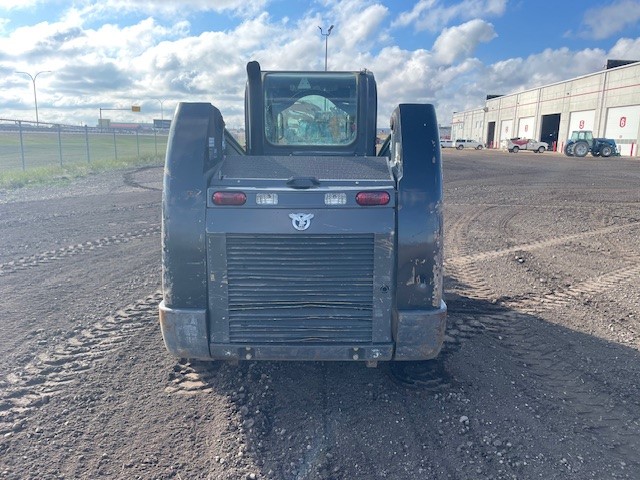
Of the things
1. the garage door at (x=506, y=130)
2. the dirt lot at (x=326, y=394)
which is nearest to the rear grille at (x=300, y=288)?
the dirt lot at (x=326, y=394)

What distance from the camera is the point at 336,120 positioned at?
17.6 feet

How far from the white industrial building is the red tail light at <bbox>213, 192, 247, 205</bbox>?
153 feet

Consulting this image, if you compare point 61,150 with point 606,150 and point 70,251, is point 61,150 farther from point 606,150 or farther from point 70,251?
point 606,150

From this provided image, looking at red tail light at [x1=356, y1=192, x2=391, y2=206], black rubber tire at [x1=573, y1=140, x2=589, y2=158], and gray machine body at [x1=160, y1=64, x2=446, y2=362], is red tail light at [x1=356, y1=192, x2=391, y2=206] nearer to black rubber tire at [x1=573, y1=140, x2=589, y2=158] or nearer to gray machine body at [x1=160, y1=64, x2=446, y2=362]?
gray machine body at [x1=160, y1=64, x2=446, y2=362]

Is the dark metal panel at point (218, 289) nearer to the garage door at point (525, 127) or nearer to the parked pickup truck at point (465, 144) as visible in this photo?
the parked pickup truck at point (465, 144)

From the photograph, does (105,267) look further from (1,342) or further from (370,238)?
(370,238)

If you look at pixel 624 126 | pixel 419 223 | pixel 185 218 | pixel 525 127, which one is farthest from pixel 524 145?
pixel 185 218

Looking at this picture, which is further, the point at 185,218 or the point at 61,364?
the point at 61,364

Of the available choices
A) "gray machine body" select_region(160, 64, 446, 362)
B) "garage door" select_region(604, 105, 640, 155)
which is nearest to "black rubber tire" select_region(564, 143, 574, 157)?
"garage door" select_region(604, 105, 640, 155)

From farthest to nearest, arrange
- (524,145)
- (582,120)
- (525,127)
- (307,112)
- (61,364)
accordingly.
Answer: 1. (525,127)
2. (582,120)
3. (524,145)
4. (307,112)
5. (61,364)

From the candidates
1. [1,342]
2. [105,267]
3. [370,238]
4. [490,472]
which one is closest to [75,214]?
[105,267]

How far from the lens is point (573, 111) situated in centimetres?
5219

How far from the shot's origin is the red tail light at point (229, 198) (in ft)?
11.6

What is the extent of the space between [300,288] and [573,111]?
5632 cm
